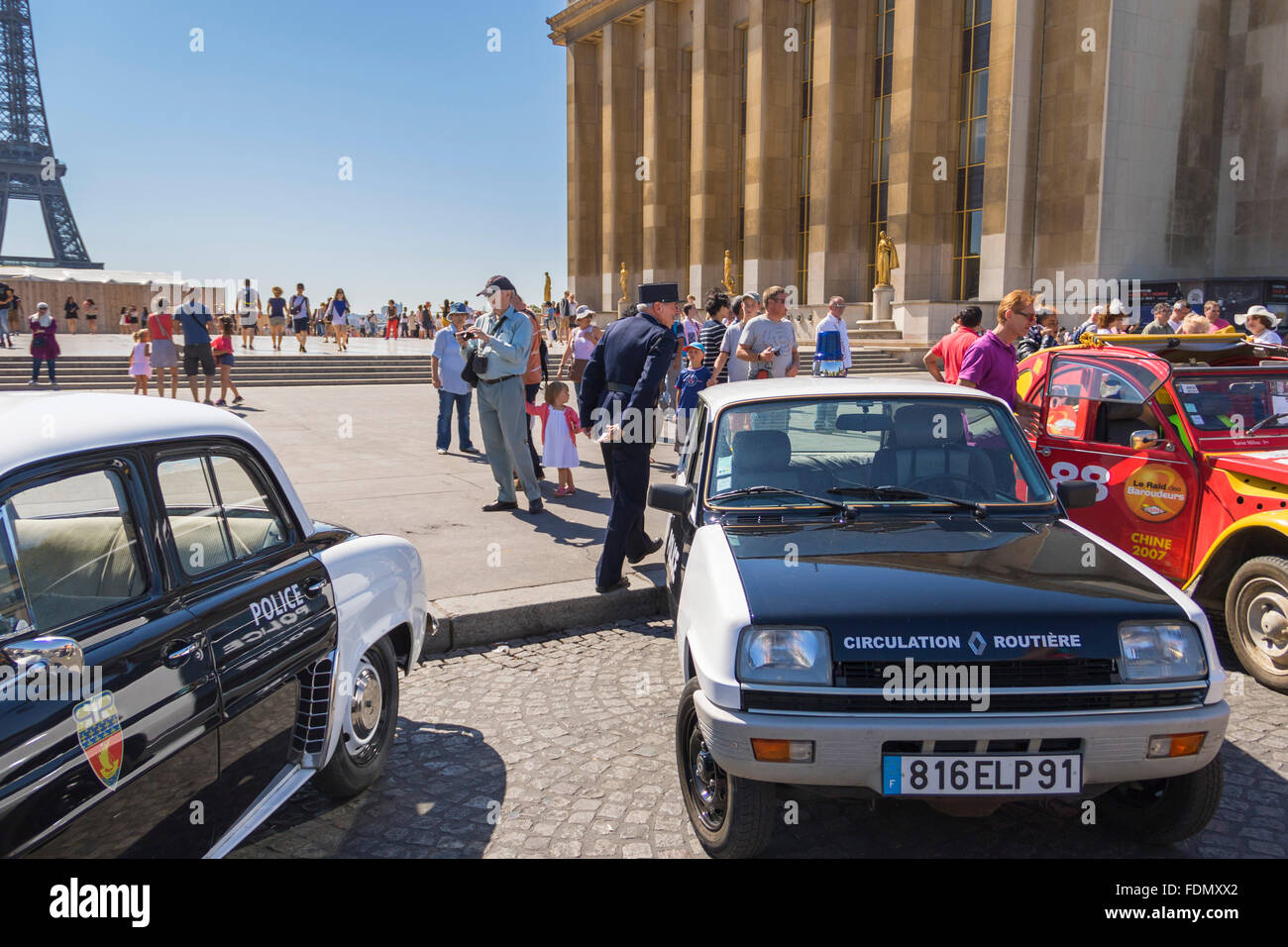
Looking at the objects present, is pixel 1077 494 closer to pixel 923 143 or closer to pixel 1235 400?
pixel 1235 400

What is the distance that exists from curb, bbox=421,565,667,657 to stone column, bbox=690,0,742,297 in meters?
38.5

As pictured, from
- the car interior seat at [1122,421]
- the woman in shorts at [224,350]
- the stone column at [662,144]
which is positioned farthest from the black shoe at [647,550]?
the stone column at [662,144]

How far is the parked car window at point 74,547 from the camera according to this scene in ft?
7.53

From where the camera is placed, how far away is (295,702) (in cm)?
318

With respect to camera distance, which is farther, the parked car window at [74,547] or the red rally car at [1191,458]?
the red rally car at [1191,458]

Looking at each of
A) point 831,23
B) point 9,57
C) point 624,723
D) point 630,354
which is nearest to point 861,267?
point 831,23

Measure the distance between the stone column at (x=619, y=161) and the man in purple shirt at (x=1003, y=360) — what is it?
144 ft

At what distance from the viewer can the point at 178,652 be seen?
2.58m

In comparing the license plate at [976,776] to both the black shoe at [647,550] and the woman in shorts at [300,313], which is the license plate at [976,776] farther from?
the woman in shorts at [300,313]

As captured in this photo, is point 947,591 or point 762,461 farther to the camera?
point 762,461

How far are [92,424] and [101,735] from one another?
32.4 inches

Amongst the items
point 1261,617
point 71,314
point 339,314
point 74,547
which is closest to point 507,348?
point 1261,617
